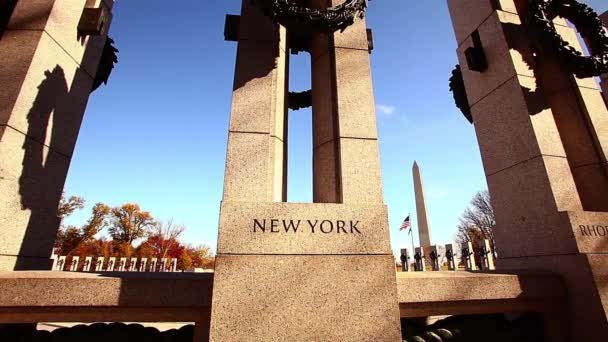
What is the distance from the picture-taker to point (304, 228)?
365cm

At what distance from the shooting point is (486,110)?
625 cm

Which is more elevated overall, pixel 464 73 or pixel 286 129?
pixel 464 73

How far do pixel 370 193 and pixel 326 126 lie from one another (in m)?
1.41

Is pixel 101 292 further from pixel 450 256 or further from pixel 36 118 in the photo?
pixel 450 256

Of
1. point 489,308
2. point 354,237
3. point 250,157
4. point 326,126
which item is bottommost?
point 489,308

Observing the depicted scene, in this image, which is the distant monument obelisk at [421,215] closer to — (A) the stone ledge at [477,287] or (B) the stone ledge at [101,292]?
(A) the stone ledge at [477,287]

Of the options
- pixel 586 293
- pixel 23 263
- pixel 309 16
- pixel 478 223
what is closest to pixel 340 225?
pixel 309 16

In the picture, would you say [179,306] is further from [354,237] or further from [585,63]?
[585,63]

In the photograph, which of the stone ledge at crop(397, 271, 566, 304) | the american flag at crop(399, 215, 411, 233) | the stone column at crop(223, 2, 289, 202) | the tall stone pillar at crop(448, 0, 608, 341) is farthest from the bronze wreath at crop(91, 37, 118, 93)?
the american flag at crop(399, 215, 411, 233)

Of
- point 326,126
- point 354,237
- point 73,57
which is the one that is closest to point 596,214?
point 354,237

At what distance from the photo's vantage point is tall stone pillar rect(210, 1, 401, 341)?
3.22 metres

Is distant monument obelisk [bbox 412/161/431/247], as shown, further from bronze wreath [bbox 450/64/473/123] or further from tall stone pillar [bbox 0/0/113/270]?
tall stone pillar [bbox 0/0/113/270]

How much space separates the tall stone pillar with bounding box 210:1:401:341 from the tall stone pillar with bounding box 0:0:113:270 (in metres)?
3.15

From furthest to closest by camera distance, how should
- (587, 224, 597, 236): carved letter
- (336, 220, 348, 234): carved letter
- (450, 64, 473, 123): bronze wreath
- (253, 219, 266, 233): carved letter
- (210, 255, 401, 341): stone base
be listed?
(450, 64, 473, 123): bronze wreath
(587, 224, 597, 236): carved letter
(336, 220, 348, 234): carved letter
(253, 219, 266, 233): carved letter
(210, 255, 401, 341): stone base
